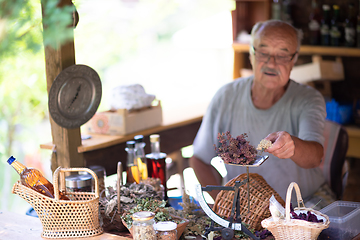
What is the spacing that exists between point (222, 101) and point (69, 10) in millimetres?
940

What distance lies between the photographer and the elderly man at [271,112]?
2.07 metres

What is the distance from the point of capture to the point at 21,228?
1.67 metres

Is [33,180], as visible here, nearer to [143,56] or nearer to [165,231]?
[165,231]

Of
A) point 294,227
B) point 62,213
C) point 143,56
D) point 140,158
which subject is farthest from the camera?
point 143,56

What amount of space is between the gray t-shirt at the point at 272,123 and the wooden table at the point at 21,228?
87cm

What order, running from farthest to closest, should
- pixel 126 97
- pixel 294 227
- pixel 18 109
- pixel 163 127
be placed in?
1. pixel 18 109
2. pixel 163 127
3. pixel 126 97
4. pixel 294 227

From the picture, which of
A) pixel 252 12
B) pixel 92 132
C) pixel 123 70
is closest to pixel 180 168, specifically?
pixel 92 132

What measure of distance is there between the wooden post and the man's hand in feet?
3.17

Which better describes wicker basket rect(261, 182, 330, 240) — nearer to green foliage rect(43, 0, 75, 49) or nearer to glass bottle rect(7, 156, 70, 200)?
glass bottle rect(7, 156, 70, 200)

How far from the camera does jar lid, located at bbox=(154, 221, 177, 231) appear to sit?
4.58ft

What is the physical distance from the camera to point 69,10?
1.89 metres

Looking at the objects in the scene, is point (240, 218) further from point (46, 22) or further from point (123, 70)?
point (123, 70)

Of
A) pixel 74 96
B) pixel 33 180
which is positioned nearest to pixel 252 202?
pixel 33 180

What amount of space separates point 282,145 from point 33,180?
0.94 m
